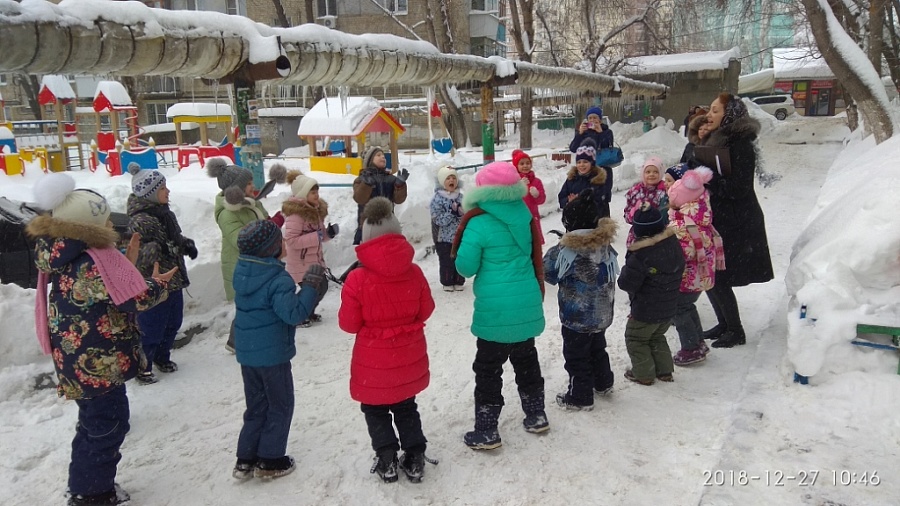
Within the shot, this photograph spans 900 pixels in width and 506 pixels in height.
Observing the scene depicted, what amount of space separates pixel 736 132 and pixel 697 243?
1020 mm

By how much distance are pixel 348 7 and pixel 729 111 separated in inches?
1199

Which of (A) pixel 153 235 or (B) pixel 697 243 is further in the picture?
(B) pixel 697 243

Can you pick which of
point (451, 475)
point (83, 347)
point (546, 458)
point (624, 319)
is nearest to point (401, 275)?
point (451, 475)

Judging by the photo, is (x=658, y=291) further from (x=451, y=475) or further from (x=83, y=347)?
(x=83, y=347)

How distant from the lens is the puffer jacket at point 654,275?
395cm

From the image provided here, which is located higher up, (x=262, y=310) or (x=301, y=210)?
(x=301, y=210)

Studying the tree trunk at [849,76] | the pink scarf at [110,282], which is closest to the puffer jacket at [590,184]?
the pink scarf at [110,282]

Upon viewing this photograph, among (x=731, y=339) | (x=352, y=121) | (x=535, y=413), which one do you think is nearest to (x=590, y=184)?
(x=731, y=339)

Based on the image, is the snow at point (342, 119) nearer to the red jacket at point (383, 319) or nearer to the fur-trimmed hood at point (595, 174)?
the fur-trimmed hood at point (595, 174)

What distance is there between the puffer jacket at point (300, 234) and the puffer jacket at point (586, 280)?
8.34ft

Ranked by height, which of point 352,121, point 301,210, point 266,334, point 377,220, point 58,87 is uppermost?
point 58,87

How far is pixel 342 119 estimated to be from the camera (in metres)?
14.2

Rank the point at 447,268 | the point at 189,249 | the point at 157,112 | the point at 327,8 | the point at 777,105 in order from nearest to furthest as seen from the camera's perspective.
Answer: the point at 189,249 < the point at 447,268 < the point at 327,8 < the point at 157,112 < the point at 777,105

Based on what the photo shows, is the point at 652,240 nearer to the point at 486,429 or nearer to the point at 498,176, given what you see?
the point at 498,176
